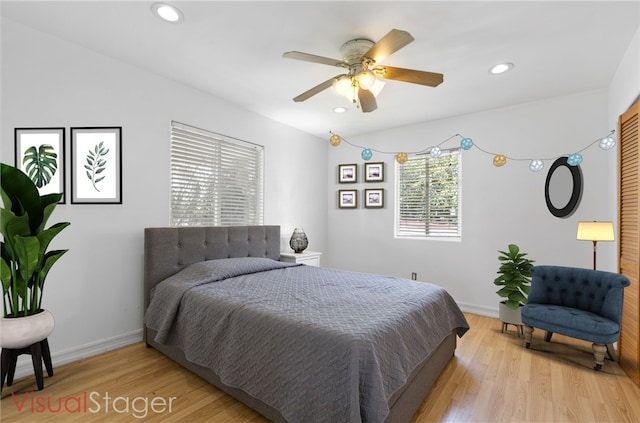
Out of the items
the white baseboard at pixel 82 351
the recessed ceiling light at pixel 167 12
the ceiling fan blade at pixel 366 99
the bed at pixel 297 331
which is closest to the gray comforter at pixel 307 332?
the bed at pixel 297 331

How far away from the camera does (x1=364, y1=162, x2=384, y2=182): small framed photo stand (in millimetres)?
4637

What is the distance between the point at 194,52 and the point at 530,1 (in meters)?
2.39

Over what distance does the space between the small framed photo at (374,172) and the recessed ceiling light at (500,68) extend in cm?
207

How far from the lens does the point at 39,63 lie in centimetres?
226

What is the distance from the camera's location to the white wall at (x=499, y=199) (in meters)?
3.18

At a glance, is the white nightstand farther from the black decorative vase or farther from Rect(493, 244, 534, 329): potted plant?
Rect(493, 244, 534, 329): potted plant

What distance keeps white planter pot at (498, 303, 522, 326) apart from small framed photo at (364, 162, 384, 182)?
2318 millimetres

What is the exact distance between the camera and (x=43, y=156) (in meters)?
2.30

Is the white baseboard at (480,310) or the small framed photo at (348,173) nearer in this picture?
the white baseboard at (480,310)

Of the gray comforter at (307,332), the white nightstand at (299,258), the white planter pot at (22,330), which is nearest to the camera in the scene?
the gray comforter at (307,332)

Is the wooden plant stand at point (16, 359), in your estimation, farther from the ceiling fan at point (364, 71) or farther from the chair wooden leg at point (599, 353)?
the chair wooden leg at point (599, 353)

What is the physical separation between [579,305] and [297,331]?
267cm

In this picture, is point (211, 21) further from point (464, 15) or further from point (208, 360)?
point (208, 360)

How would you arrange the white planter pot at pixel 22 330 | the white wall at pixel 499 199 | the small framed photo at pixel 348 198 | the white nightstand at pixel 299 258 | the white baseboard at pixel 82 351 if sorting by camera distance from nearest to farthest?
the white planter pot at pixel 22 330
the white baseboard at pixel 82 351
the white wall at pixel 499 199
the white nightstand at pixel 299 258
the small framed photo at pixel 348 198
